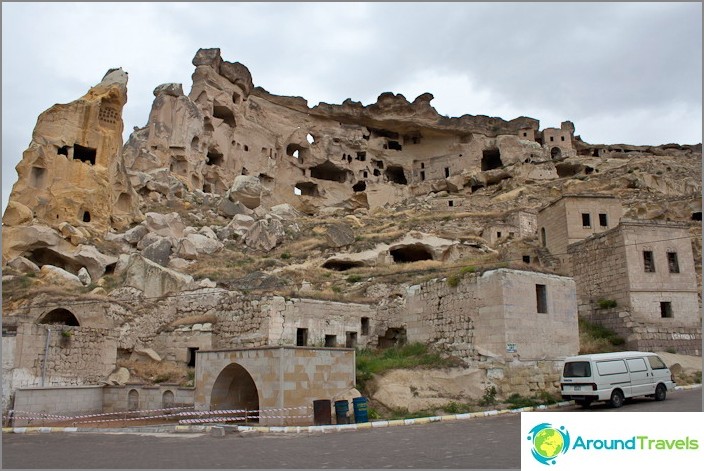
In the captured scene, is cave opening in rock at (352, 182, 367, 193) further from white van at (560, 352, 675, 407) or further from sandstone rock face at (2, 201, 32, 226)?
white van at (560, 352, 675, 407)

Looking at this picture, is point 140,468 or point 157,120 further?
point 157,120

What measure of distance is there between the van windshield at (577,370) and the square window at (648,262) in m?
9.20

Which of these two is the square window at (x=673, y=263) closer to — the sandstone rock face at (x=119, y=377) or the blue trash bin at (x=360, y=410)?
the blue trash bin at (x=360, y=410)

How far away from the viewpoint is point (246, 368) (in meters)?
13.7

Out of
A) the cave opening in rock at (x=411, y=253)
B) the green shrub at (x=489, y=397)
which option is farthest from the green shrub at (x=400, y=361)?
the cave opening in rock at (x=411, y=253)

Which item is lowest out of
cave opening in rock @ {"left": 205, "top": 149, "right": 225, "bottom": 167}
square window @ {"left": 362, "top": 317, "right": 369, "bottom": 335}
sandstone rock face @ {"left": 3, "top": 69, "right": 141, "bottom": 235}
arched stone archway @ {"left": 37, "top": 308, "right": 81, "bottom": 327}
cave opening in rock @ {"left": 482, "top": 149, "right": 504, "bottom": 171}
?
square window @ {"left": 362, "top": 317, "right": 369, "bottom": 335}

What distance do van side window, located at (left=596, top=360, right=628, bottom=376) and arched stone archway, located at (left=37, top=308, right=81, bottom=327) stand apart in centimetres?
1793

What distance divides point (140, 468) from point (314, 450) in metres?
2.86

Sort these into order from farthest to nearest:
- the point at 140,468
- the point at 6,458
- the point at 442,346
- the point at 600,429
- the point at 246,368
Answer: the point at 442,346 < the point at 246,368 < the point at 6,458 < the point at 140,468 < the point at 600,429

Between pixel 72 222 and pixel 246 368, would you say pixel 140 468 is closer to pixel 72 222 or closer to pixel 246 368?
pixel 246 368

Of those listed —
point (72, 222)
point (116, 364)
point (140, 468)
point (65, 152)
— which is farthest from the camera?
point (65, 152)

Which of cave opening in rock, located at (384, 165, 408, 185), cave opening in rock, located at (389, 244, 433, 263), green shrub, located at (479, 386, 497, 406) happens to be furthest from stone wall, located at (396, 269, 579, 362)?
cave opening in rock, located at (384, 165, 408, 185)

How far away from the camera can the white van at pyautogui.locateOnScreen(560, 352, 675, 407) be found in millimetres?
13547

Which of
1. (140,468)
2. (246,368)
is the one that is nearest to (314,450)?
(140,468)
